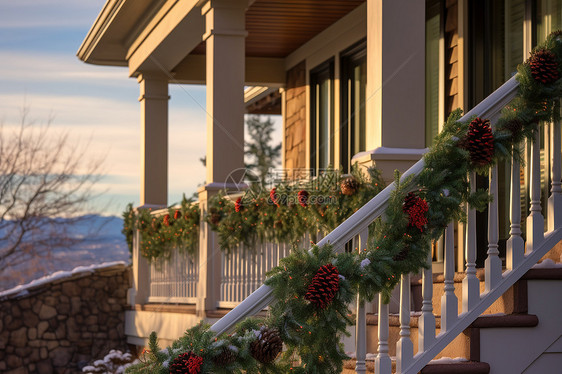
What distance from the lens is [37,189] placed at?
1947 cm

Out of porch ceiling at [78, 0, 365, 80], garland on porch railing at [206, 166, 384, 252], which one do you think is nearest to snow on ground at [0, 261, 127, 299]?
porch ceiling at [78, 0, 365, 80]

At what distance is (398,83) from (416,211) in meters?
1.44

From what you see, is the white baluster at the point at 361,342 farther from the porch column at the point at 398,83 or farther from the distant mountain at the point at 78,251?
the distant mountain at the point at 78,251

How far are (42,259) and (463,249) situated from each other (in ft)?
51.5

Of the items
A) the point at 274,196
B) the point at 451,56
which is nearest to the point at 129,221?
the point at 274,196

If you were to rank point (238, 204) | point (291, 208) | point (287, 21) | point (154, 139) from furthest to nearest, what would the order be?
point (154, 139)
point (287, 21)
point (238, 204)
point (291, 208)

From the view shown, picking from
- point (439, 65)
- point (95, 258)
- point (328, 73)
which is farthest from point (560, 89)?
point (95, 258)

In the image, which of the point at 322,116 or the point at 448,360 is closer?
the point at 448,360

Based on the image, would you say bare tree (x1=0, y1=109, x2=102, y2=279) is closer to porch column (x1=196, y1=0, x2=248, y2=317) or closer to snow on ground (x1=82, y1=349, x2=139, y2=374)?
snow on ground (x1=82, y1=349, x2=139, y2=374)

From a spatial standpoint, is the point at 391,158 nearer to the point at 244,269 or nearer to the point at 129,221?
the point at 244,269

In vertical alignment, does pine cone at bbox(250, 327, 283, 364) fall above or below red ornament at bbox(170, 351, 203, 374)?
above

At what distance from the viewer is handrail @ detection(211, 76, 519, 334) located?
3758mm

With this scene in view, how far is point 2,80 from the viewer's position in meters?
22.5

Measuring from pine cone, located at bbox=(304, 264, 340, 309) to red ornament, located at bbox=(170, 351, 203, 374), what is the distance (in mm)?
562
